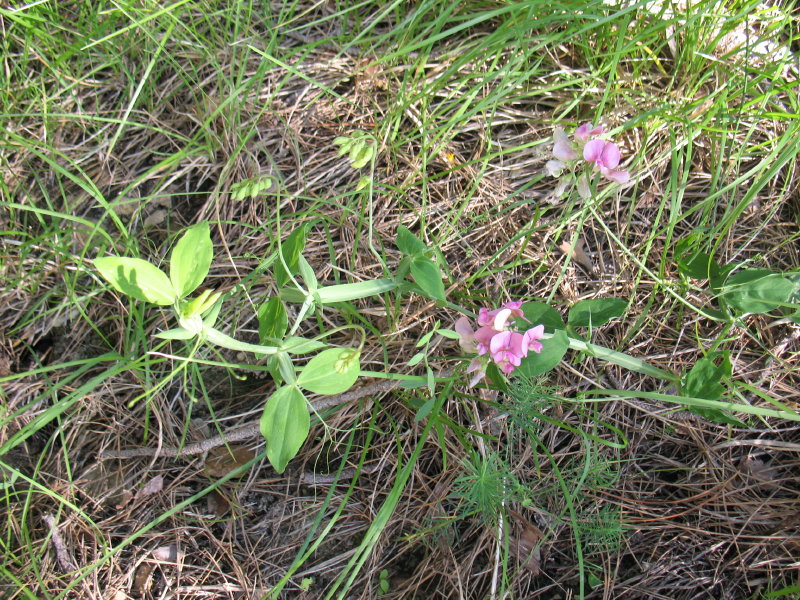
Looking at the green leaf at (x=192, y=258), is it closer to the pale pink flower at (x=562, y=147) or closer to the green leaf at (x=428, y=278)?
the green leaf at (x=428, y=278)

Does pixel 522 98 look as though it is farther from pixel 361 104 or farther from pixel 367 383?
pixel 367 383

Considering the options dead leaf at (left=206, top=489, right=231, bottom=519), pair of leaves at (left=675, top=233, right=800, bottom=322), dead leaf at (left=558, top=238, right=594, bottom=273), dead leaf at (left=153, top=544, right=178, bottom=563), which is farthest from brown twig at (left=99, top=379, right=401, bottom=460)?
pair of leaves at (left=675, top=233, right=800, bottom=322)

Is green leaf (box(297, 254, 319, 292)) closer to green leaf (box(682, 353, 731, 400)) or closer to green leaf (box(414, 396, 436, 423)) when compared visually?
green leaf (box(414, 396, 436, 423))

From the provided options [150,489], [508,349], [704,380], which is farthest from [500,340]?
[150,489]

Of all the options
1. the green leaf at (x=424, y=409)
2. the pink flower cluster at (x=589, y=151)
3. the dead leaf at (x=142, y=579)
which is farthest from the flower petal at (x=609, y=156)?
the dead leaf at (x=142, y=579)

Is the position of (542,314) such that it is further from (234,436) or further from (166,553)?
(166,553)

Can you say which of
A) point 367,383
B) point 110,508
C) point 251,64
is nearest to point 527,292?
point 367,383
